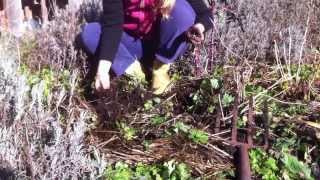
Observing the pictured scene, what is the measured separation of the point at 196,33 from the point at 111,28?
0.53 m

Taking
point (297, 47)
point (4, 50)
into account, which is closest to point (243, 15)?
point (297, 47)

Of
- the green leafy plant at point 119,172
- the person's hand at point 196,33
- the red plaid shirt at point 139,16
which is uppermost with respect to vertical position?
the red plaid shirt at point 139,16

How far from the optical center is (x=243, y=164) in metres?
2.47

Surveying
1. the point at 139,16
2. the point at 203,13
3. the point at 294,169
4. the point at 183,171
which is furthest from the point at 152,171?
the point at 203,13

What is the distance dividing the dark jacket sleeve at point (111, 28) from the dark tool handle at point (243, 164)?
33.6 inches

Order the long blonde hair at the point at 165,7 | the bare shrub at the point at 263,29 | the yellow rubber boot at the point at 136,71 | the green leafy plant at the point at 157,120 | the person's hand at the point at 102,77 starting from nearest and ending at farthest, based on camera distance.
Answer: the green leafy plant at the point at 157,120 → the person's hand at the point at 102,77 → the long blonde hair at the point at 165,7 → the yellow rubber boot at the point at 136,71 → the bare shrub at the point at 263,29

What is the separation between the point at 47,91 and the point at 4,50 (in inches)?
23.9

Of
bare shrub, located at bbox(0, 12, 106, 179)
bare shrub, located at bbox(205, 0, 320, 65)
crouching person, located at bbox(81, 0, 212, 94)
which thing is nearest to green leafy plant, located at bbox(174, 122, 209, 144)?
bare shrub, located at bbox(0, 12, 106, 179)

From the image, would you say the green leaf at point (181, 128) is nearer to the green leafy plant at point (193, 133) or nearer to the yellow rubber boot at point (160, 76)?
the green leafy plant at point (193, 133)

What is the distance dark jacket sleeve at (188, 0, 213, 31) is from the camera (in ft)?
11.0

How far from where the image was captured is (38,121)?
2365 millimetres

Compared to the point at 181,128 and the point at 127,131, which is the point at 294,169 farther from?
the point at 127,131

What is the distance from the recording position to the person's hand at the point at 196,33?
3257 millimetres

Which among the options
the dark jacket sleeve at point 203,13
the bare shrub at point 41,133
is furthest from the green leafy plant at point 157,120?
the dark jacket sleeve at point 203,13
